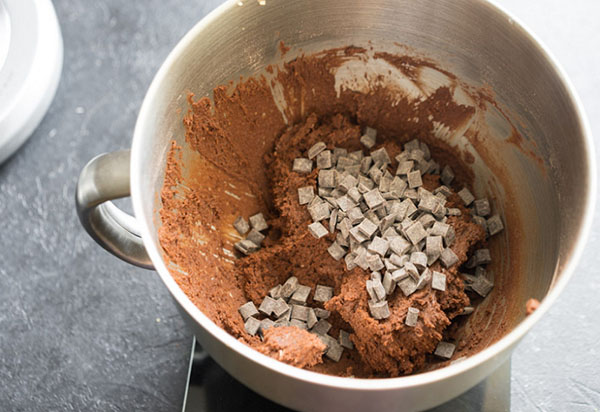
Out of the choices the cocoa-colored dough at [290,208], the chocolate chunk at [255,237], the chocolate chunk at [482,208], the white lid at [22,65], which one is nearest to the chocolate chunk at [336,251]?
the cocoa-colored dough at [290,208]

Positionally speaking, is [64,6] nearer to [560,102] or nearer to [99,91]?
[99,91]

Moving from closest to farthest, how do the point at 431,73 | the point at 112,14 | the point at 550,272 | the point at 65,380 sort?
the point at 550,272
the point at 431,73
the point at 65,380
the point at 112,14

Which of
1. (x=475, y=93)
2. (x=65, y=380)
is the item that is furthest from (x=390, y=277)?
(x=65, y=380)

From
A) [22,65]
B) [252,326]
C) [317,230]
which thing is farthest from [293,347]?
[22,65]

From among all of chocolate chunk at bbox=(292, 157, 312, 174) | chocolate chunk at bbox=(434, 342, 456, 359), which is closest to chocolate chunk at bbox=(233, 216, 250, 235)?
chocolate chunk at bbox=(292, 157, 312, 174)

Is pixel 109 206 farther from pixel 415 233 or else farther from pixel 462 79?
pixel 462 79

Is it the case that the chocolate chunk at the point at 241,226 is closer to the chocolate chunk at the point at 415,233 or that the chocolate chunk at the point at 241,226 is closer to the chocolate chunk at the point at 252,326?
the chocolate chunk at the point at 252,326
